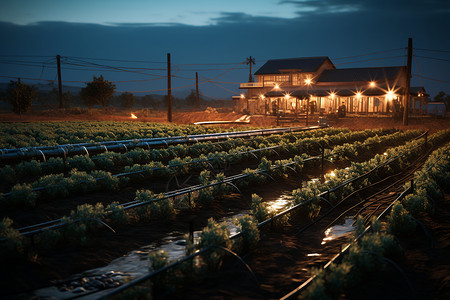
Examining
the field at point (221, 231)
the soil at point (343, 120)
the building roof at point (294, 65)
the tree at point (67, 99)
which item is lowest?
the field at point (221, 231)

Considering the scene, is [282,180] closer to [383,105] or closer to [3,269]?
[3,269]

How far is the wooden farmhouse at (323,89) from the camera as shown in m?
41.0

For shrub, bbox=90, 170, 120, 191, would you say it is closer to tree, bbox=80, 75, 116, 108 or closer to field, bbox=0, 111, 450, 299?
field, bbox=0, 111, 450, 299

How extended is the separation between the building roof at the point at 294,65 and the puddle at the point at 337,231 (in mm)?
41623

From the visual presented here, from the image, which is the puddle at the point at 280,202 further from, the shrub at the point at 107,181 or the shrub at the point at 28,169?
the shrub at the point at 28,169

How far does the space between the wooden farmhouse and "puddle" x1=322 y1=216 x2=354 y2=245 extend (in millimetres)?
30760

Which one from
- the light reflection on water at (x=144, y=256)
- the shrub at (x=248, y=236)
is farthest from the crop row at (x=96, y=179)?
the shrub at (x=248, y=236)

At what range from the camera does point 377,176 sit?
12617 mm

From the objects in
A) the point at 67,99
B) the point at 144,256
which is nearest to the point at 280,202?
the point at 144,256

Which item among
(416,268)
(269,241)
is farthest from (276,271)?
(416,268)

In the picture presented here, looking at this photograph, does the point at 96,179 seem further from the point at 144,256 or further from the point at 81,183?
the point at 144,256

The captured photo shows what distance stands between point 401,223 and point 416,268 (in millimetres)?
1364

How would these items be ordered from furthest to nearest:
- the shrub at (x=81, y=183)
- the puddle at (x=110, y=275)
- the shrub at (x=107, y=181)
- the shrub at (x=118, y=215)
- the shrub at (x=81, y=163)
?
the shrub at (x=81, y=163) → the shrub at (x=107, y=181) → the shrub at (x=81, y=183) → the shrub at (x=118, y=215) → the puddle at (x=110, y=275)

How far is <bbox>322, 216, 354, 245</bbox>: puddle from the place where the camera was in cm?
697
